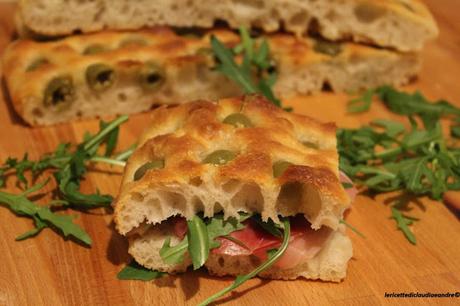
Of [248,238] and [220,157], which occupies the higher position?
[220,157]

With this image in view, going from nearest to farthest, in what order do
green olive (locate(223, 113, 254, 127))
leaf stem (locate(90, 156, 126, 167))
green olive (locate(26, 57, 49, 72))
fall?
green olive (locate(223, 113, 254, 127)), leaf stem (locate(90, 156, 126, 167)), green olive (locate(26, 57, 49, 72))

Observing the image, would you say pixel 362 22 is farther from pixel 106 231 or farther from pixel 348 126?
pixel 106 231

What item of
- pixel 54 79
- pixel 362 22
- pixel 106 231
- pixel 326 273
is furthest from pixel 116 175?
pixel 362 22

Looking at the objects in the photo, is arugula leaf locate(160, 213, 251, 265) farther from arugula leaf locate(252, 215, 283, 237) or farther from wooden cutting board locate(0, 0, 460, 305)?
wooden cutting board locate(0, 0, 460, 305)

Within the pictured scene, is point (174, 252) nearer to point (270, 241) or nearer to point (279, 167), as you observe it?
point (270, 241)

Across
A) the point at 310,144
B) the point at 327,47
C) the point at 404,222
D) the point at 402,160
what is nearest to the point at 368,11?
the point at 327,47

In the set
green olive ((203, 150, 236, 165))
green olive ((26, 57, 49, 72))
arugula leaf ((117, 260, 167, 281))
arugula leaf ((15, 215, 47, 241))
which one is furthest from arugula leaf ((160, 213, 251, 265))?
green olive ((26, 57, 49, 72))

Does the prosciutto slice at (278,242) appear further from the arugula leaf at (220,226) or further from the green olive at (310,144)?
the green olive at (310,144)
